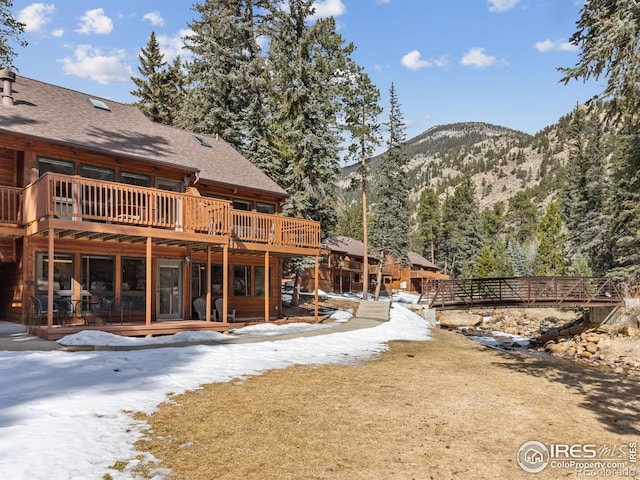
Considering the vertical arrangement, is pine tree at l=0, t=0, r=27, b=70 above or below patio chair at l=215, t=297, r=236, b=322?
above

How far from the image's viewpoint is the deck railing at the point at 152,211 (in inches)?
466

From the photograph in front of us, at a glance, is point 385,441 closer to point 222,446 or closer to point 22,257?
point 222,446

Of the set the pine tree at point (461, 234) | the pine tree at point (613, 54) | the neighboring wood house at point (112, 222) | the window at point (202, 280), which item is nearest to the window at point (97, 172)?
the neighboring wood house at point (112, 222)

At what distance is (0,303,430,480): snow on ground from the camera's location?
181 inches

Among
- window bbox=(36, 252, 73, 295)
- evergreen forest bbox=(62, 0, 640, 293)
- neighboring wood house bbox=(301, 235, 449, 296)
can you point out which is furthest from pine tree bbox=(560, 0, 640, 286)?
neighboring wood house bbox=(301, 235, 449, 296)

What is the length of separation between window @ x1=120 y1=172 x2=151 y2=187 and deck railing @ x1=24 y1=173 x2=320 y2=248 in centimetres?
44

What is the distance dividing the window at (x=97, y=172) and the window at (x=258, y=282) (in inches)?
286

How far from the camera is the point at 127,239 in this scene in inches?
543

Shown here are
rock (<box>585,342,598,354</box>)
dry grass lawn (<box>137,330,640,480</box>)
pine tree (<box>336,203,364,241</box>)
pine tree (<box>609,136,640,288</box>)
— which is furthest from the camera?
pine tree (<box>336,203,364,241</box>)

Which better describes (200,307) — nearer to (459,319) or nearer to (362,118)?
(362,118)

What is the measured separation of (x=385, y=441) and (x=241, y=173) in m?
15.9

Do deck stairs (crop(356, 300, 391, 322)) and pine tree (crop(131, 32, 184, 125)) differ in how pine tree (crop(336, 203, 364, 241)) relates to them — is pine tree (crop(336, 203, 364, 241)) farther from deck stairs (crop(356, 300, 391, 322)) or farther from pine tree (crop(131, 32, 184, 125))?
deck stairs (crop(356, 300, 391, 322))

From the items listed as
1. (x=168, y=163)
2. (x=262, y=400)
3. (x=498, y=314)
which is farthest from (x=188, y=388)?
(x=498, y=314)

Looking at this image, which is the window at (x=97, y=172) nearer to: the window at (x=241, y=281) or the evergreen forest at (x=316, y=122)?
the window at (x=241, y=281)
